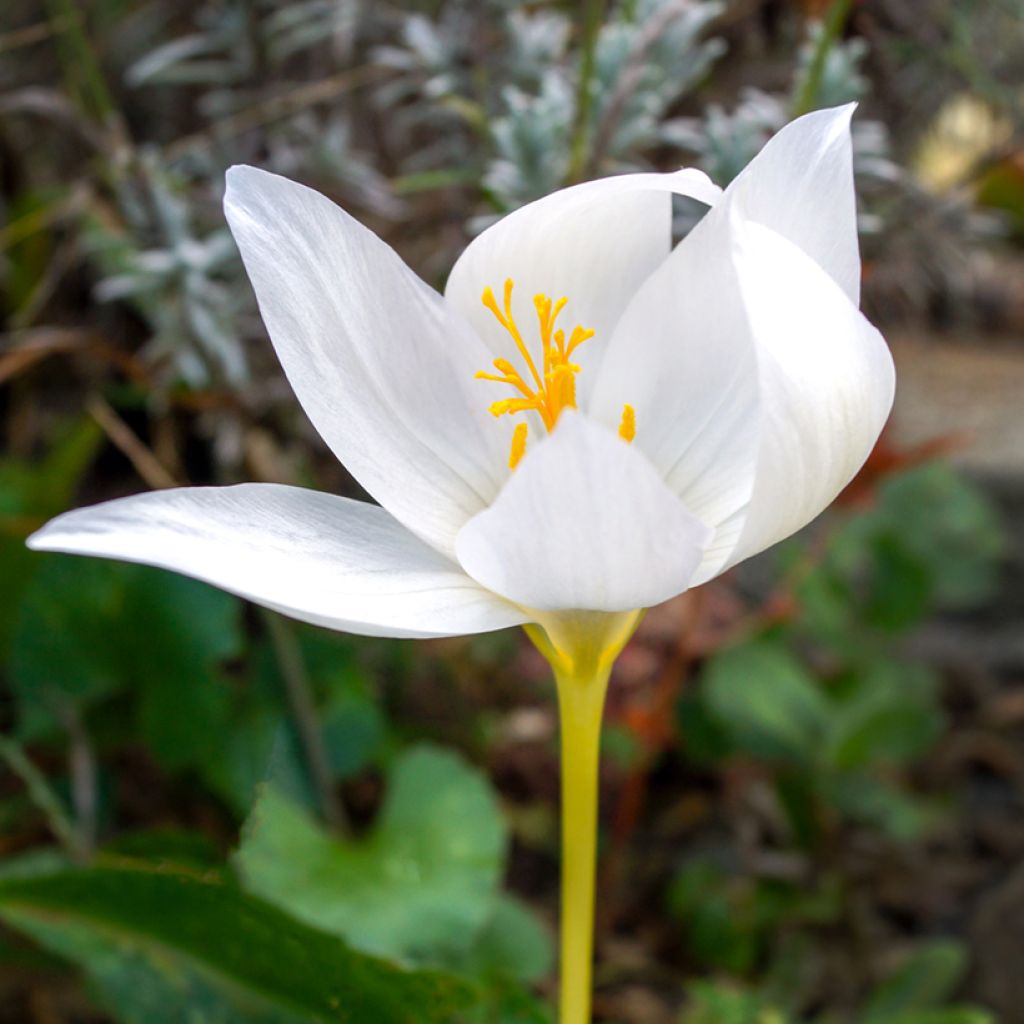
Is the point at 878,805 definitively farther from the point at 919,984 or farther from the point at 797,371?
the point at 797,371

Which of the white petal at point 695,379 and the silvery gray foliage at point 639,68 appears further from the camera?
the silvery gray foliage at point 639,68

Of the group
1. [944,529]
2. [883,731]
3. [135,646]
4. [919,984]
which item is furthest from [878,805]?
[135,646]

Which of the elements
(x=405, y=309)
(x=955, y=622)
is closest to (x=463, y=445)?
(x=405, y=309)

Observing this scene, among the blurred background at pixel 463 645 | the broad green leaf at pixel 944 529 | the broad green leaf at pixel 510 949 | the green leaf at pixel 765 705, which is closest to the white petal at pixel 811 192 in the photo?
the blurred background at pixel 463 645

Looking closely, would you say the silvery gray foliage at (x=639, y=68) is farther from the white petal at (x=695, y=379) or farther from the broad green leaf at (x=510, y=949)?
the broad green leaf at (x=510, y=949)

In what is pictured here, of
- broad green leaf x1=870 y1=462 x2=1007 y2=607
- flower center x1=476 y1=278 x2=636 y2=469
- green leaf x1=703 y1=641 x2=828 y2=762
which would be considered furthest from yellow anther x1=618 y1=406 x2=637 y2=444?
broad green leaf x1=870 y1=462 x2=1007 y2=607

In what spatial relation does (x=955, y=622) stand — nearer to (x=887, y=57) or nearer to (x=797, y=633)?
(x=797, y=633)
